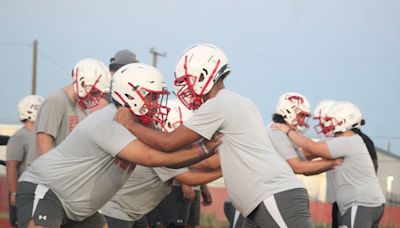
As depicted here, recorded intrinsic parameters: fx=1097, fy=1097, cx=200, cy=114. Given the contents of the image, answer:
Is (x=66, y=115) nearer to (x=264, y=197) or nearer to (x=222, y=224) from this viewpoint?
(x=264, y=197)

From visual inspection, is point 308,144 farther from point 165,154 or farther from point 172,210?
point 165,154

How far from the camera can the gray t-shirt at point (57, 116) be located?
9.81 meters

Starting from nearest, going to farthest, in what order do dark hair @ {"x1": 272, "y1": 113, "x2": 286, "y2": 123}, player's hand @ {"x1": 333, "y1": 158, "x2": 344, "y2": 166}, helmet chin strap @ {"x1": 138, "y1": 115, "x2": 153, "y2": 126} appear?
helmet chin strap @ {"x1": 138, "y1": 115, "x2": 153, "y2": 126} → player's hand @ {"x1": 333, "y1": 158, "x2": 344, "y2": 166} → dark hair @ {"x1": 272, "y1": 113, "x2": 286, "y2": 123}

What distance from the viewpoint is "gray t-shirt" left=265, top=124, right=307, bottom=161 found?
10.9m

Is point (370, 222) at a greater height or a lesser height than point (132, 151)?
lesser

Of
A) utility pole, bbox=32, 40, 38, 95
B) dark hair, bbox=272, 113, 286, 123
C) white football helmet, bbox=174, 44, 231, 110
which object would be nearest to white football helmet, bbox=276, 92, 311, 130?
dark hair, bbox=272, 113, 286, 123

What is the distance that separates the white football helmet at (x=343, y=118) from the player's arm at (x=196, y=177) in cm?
300

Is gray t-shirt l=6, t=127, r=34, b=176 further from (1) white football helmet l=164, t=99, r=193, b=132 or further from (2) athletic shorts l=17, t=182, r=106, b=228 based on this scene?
(2) athletic shorts l=17, t=182, r=106, b=228

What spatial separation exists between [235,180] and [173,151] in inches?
18.7

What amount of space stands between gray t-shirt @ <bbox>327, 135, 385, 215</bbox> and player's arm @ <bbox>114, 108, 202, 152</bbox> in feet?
12.1

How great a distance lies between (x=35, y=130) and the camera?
9914 millimetres

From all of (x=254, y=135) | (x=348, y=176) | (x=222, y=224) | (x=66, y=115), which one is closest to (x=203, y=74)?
(x=254, y=135)

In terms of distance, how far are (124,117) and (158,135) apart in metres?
0.28

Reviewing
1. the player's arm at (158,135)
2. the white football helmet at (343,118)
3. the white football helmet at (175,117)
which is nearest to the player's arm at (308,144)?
the white football helmet at (343,118)
